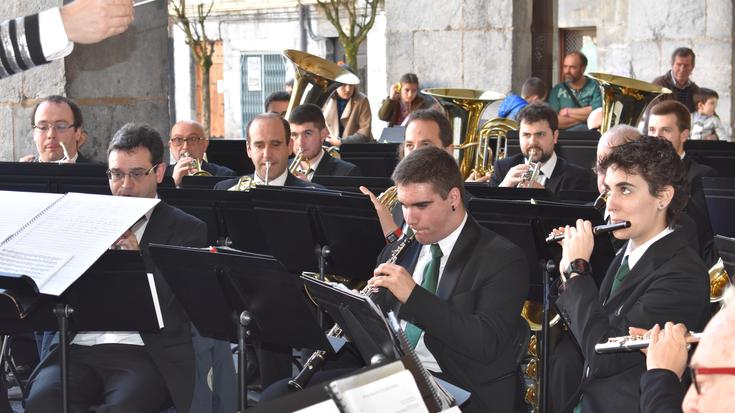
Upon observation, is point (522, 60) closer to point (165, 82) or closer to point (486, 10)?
point (486, 10)

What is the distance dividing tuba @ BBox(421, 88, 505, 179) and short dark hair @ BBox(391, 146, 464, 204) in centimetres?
346

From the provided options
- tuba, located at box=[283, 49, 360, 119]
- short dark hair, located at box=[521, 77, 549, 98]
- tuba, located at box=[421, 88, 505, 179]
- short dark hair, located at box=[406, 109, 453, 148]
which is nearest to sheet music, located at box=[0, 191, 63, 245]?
short dark hair, located at box=[406, 109, 453, 148]

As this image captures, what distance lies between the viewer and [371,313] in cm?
331

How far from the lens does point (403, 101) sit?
1016 cm

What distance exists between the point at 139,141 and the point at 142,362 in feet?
3.46

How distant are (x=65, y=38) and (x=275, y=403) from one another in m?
1.79

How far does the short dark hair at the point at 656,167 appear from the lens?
396 cm

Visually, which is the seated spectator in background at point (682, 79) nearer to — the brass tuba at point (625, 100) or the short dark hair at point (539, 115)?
the brass tuba at point (625, 100)

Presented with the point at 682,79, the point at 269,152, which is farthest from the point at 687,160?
the point at 682,79

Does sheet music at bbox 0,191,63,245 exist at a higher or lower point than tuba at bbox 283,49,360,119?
lower

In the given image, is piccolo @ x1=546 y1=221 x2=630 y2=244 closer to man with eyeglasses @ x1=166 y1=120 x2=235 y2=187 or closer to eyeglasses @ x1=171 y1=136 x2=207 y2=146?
man with eyeglasses @ x1=166 y1=120 x2=235 y2=187

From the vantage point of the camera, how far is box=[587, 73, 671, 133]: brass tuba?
749 cm

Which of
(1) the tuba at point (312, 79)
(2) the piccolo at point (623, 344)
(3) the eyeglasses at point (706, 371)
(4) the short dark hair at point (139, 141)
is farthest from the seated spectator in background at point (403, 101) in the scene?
(3) the eyeglasses at point (706, 371)

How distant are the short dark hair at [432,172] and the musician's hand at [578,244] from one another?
474mm
